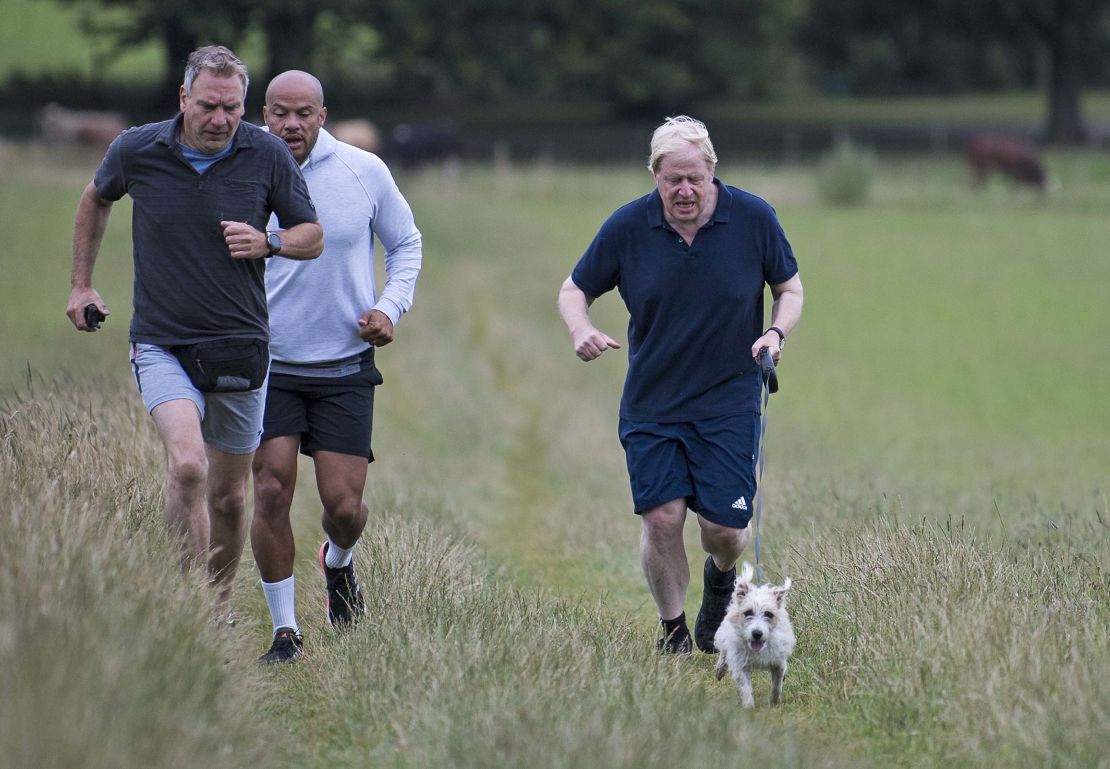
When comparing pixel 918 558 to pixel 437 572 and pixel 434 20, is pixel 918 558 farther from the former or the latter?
pixel 434 20

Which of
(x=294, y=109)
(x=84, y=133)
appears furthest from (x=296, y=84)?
(x=84, y=133)

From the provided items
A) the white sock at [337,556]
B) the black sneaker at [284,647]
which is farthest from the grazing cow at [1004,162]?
the black sneaker at [284,647]

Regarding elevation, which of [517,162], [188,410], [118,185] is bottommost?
[517,162]

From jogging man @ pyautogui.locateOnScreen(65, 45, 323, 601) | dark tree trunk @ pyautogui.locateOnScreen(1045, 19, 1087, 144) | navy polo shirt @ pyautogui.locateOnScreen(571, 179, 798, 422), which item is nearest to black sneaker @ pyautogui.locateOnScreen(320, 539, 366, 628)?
jogging man @ pyautogui.locateOnScreen(65, 45, 323, 601)

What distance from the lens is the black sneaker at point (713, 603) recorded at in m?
7.53

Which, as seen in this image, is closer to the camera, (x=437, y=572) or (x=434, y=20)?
(x=437, y=572)

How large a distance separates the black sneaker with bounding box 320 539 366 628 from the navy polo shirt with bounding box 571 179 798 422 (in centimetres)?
142

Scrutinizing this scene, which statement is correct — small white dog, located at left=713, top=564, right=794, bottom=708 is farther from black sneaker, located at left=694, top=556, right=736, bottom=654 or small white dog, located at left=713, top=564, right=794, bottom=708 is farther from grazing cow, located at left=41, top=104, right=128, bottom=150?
grazing cow, located at left=41, top=104, right=128, bottom=150

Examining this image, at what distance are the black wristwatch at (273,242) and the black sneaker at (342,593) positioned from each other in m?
1.52

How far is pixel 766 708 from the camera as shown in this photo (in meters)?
6.64

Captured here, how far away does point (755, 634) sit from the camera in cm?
636

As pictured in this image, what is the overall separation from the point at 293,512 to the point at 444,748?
528 centimetres

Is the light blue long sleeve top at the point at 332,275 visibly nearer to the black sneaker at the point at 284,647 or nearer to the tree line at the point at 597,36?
the black sneaker at the point at 284,647

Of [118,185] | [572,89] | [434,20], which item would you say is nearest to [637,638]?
[118,185]
